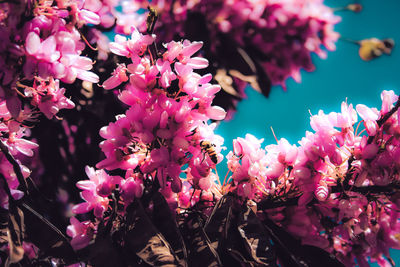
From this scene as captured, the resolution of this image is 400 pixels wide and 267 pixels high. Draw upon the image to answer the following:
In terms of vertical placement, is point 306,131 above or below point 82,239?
above

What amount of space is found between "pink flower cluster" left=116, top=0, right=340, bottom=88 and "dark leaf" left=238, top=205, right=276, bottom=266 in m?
0.76

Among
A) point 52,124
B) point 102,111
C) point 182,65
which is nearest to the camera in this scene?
point 182,65

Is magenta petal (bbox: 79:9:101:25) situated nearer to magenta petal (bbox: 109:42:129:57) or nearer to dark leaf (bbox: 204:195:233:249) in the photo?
magenta petal (bbox: 109:42:129:57)

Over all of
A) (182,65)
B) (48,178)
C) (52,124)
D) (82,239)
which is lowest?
(48,178)

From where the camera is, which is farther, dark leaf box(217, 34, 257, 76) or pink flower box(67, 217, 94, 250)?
dark leaf box(217, 34, 257, 76)

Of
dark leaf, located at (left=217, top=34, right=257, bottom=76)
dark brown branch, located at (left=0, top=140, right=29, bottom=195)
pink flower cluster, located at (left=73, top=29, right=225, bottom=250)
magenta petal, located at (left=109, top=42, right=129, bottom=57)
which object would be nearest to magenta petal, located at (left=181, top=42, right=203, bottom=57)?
pink flower cluster, located at (left=73, top=29, right=225, bottom=250)

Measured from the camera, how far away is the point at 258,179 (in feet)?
2.39

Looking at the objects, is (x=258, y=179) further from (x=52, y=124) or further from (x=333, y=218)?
(x=52, y=124)

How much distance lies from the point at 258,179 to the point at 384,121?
10.5 inches

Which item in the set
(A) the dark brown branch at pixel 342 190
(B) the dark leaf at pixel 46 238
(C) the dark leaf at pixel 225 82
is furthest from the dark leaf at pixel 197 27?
(B) the dark leaf at pixel 46 238

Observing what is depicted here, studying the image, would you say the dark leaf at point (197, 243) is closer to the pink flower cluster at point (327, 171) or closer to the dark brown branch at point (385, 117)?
the pink flower cluster at point (327, 171)

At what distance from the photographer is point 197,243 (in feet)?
2.08

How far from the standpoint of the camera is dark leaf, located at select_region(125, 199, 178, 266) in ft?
1.88

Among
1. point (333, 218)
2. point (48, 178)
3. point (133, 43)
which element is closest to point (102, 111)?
point (133, 43)
